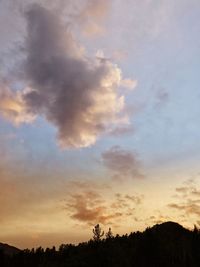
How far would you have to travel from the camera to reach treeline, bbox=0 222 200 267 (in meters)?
120

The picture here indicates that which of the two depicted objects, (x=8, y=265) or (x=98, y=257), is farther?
(x=8, y=265)

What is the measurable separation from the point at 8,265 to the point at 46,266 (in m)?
13.5

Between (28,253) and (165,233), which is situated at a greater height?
(165,233)

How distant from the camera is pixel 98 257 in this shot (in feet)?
391

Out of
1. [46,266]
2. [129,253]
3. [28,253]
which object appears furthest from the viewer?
[28,253]

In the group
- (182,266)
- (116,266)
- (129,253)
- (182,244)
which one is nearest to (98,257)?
(116,266)

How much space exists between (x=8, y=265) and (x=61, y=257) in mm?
16262

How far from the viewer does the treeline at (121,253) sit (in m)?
120

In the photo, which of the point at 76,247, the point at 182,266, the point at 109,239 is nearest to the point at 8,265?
the point at 76,247

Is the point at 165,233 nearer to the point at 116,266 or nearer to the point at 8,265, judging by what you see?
the point at 116,266

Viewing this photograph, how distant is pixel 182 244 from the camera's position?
145 metres

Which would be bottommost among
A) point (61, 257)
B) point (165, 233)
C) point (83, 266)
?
point (83, 266)

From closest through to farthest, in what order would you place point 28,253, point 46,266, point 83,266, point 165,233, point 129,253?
1. point 83,266
2. point 46,266
3. point 129,253
4. point 28,253
5. point 165,233

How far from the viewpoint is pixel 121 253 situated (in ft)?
403
